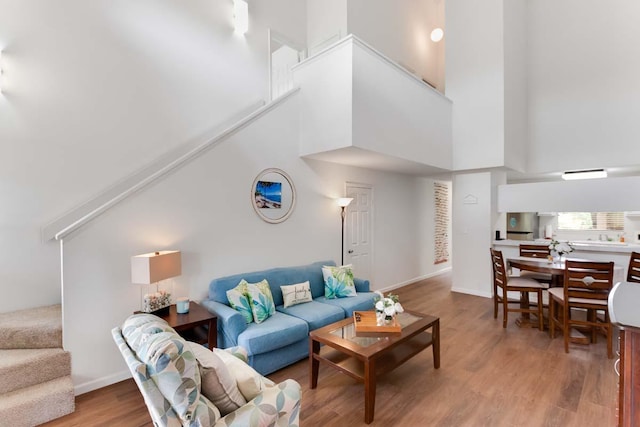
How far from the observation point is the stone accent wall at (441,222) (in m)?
7.22

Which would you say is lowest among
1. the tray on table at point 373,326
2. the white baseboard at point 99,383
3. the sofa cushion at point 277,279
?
the white baseboard at point 99,383

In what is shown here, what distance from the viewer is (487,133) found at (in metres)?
4.98

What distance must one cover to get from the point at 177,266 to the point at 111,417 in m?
1.21

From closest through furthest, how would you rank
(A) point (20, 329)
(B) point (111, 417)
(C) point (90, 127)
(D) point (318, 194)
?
1. (B) point (111, 417)
2. (A) point (20, 329)
3. (C) point (90, 127)
4. (D) point (318, 194)

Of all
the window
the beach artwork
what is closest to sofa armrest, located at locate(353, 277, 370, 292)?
the beach artwork

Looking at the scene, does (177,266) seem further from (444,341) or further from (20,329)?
(444,341)

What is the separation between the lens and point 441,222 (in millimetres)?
7441

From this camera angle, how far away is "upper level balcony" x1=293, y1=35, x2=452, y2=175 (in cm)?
354

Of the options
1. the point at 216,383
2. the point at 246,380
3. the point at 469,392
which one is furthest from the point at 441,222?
the point at 216,383

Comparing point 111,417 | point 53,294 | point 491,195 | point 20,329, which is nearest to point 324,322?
point 111,417

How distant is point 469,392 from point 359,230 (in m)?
3.06

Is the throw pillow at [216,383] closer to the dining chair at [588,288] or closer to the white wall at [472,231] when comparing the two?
the dining chair at [588,288]

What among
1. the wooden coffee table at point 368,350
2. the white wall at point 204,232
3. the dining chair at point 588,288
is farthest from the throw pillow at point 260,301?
the dining chair at point 588,288

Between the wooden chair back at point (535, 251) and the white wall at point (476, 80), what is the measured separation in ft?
4.67
